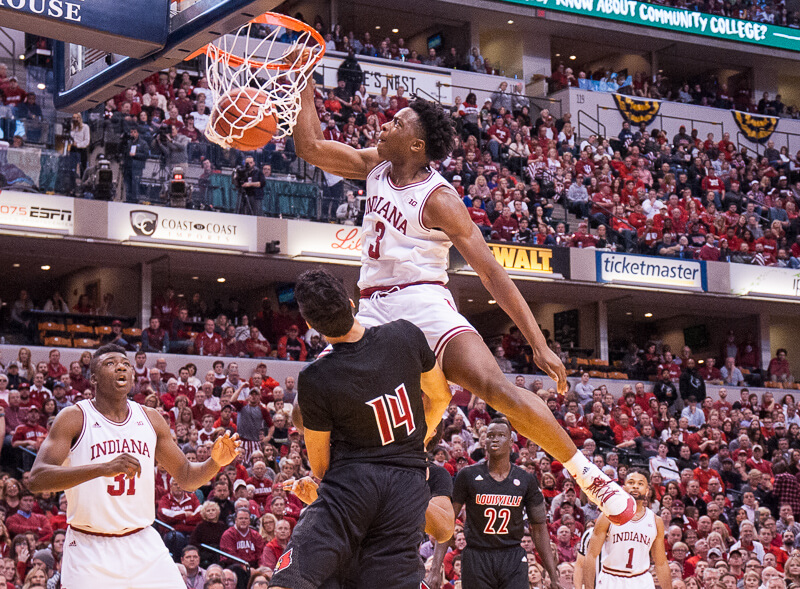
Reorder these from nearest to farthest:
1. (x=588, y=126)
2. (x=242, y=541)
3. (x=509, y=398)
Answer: (x=509, y=398) → (x=242, y=541) → (x=588, y=126)

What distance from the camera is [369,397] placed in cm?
455

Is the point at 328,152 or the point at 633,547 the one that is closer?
the point at 328,152

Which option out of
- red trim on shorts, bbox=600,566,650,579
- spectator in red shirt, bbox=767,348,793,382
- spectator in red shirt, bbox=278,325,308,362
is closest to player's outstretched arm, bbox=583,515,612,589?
red trim on shorts, bbox=600,566,650,579

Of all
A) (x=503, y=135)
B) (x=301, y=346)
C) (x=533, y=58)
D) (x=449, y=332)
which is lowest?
(x=449, y=332)

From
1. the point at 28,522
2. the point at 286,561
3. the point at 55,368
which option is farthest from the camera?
the point at 55,368

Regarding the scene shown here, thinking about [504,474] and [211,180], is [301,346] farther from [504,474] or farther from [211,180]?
[504,474]

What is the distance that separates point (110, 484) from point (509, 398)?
90.8 inches

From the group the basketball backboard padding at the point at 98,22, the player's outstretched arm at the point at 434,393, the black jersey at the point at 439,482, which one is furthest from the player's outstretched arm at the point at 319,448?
the basketball backboard padding at the point at 98,22

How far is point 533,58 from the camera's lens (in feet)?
99.5

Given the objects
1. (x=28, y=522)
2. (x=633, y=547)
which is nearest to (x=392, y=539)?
(x=633, y=547)

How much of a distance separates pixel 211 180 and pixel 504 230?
5.91m

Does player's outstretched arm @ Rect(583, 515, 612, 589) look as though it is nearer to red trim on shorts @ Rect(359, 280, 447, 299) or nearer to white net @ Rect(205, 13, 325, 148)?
red trim on shorts @ Rect(359, 280, 447, 299)

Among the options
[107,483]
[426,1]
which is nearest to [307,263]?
[426,1]

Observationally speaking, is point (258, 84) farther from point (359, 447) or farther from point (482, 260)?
point (359, 447)
